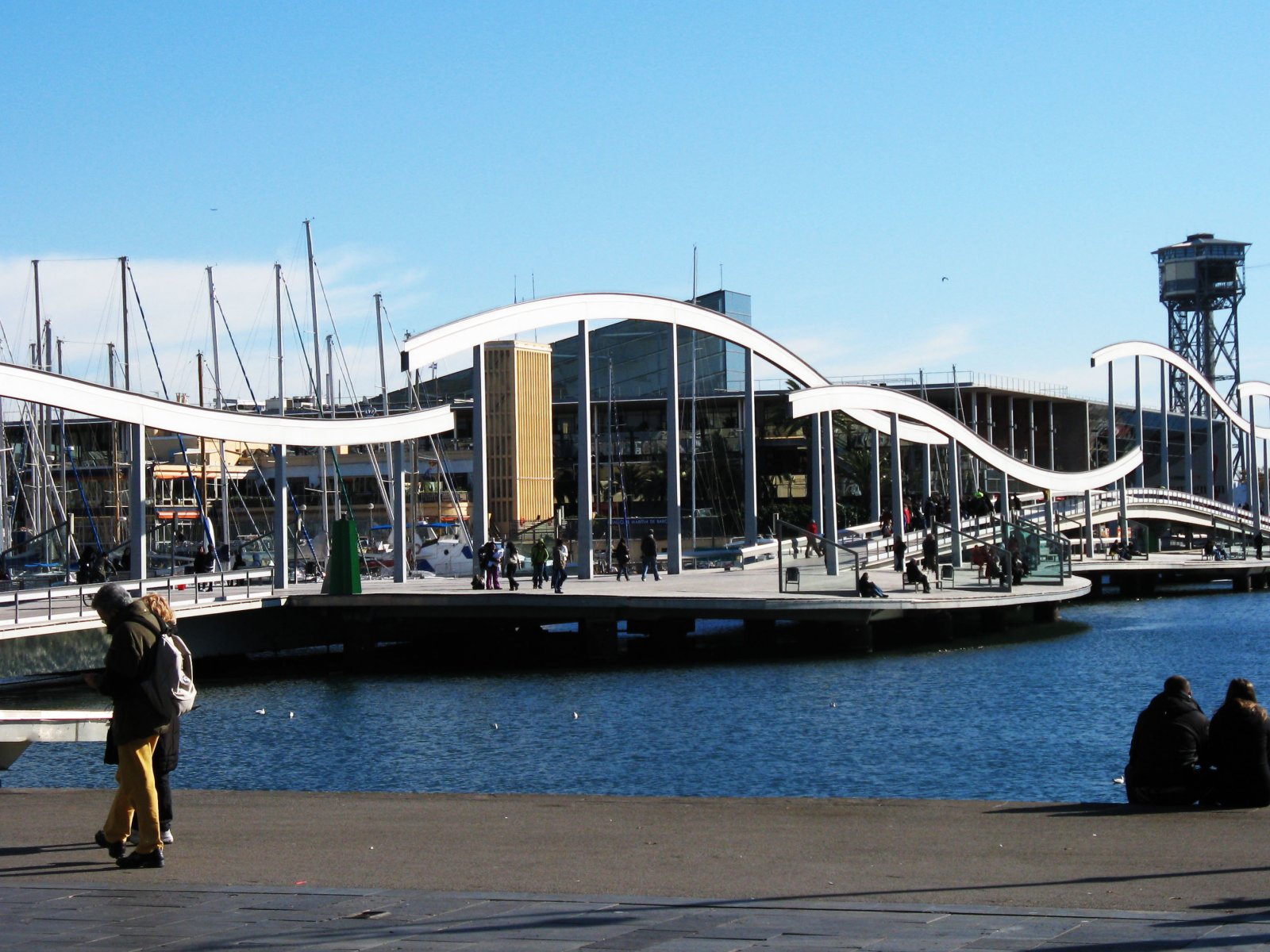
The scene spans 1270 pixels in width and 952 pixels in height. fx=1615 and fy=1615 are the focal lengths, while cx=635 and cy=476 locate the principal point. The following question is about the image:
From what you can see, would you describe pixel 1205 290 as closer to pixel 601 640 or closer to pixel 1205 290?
pixel 1205 290

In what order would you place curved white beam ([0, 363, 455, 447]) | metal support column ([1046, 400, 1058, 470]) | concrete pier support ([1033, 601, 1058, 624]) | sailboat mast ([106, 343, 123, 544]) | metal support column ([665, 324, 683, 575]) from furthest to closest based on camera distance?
1. metal support column ([1046, 400, 1058, 470])
2. sailboat mast ([106, 343, 123, 544])
3. concrete pier support ([1033, 601, 1058, 624])
4. metal support column ([665, 324, 683, 575])
5. curved white beam ([0, 363, 455, 447])

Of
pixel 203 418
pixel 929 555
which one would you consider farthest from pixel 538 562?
pixel 929 555

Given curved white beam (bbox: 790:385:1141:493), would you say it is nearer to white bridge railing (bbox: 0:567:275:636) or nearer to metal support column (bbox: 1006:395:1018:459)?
white bridge railing (bbox: 0:567:275:636)

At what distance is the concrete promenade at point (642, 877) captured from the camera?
24.1ft

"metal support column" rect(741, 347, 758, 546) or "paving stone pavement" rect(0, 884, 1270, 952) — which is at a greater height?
"metal support column" rect(741, 347, 758, 546)

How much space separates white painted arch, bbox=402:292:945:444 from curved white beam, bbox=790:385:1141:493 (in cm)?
227

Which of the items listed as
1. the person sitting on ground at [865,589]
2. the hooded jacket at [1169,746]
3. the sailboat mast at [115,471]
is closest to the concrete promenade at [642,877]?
the hooded jacket at [1169,746]

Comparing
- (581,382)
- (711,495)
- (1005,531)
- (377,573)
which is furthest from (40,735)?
(711,495)

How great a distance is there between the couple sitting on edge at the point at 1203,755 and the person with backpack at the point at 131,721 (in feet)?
21.8

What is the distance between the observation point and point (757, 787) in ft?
61.3

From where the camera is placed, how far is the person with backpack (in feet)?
31.0

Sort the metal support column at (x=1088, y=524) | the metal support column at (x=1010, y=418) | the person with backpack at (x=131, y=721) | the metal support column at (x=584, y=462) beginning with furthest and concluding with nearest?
the metal support column at (x=1010, y=418)
the metal support column at (x=1088, y=524)
the metal support column at (x=584, y=462)
the person with backpack at (x=131, y=721)

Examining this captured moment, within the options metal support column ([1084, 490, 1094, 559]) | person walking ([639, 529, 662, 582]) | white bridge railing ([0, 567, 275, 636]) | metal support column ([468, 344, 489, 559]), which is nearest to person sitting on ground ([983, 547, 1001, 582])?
person walking ([639, 529, 662, 582])

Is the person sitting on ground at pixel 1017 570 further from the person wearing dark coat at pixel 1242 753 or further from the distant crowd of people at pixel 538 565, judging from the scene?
the person wearing dark coat at pixel 1242 753
